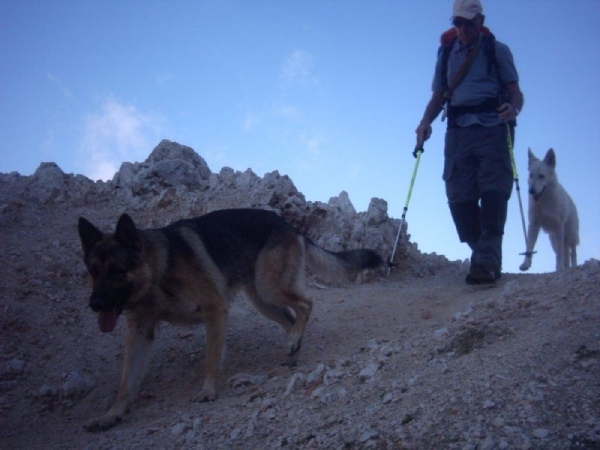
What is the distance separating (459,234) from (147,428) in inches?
177

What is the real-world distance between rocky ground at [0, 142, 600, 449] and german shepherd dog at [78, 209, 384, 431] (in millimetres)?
346

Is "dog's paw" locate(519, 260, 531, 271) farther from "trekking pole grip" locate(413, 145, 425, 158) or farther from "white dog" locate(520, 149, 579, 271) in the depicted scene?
"trekking pole grip" locate(413, 145, 425, 158)

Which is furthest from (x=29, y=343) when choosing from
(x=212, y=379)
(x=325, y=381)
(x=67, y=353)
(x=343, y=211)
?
(x=343, y=211)

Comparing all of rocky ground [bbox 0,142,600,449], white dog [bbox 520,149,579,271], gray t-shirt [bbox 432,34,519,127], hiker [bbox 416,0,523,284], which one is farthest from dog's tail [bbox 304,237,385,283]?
white dog [bbox 520,149,579,271]

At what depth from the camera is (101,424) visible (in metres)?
4.44

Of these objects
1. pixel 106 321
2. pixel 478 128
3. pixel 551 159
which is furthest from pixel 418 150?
pixel 106 321

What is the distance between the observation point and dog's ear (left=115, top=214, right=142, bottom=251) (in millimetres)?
4660

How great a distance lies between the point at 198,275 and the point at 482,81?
4.06 metres

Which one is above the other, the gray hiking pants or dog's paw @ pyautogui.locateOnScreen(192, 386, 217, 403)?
the gray hiking pants

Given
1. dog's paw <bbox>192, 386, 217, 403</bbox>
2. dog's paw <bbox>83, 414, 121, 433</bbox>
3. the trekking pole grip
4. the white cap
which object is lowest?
dog's paw <bbox>83, 414, 121, 433</bbox>

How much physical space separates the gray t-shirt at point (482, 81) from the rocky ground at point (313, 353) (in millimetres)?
1973

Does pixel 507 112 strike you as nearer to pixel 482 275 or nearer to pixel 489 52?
pixel 489 52

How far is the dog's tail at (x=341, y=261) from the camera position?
6.03m

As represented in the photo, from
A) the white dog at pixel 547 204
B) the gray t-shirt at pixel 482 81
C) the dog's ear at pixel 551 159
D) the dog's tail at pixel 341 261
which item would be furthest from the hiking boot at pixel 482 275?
the dog's ear at pixel 551 159
